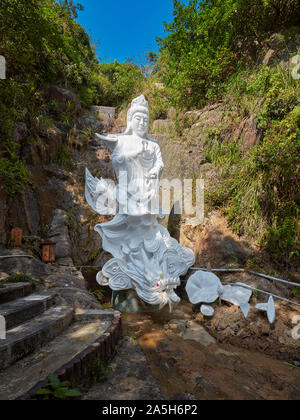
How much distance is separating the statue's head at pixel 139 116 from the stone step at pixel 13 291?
10.2 feet

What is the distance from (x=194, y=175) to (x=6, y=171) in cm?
417

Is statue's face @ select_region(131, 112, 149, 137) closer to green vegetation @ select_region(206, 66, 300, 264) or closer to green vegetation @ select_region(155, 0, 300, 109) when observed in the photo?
green vegetation @ select_region(206, 66, 300, 264)

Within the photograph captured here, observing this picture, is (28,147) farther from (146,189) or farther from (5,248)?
(146,189)

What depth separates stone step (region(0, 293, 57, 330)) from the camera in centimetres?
209

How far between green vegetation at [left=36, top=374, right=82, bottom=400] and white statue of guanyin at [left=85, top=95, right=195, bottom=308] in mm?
2103

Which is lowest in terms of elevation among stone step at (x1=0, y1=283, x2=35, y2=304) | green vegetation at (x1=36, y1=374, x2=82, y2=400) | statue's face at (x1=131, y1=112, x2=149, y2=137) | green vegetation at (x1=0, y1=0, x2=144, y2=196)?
green vegetation at (x1=36, y1=374, x2=82, y2=400)

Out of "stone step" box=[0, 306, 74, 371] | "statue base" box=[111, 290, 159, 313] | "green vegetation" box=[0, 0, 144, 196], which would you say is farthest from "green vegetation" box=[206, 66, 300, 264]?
"green vegetation" box=[0, 0, 144, 196]

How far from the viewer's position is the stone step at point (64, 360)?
4.83 ft

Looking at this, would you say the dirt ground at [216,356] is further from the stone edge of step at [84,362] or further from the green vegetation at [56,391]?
the green vegetation at [56,391]

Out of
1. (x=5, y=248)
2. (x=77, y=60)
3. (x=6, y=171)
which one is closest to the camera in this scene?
(x=5, y=248)

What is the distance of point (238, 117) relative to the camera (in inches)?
206

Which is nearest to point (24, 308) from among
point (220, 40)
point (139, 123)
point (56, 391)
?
point (56, 391)
